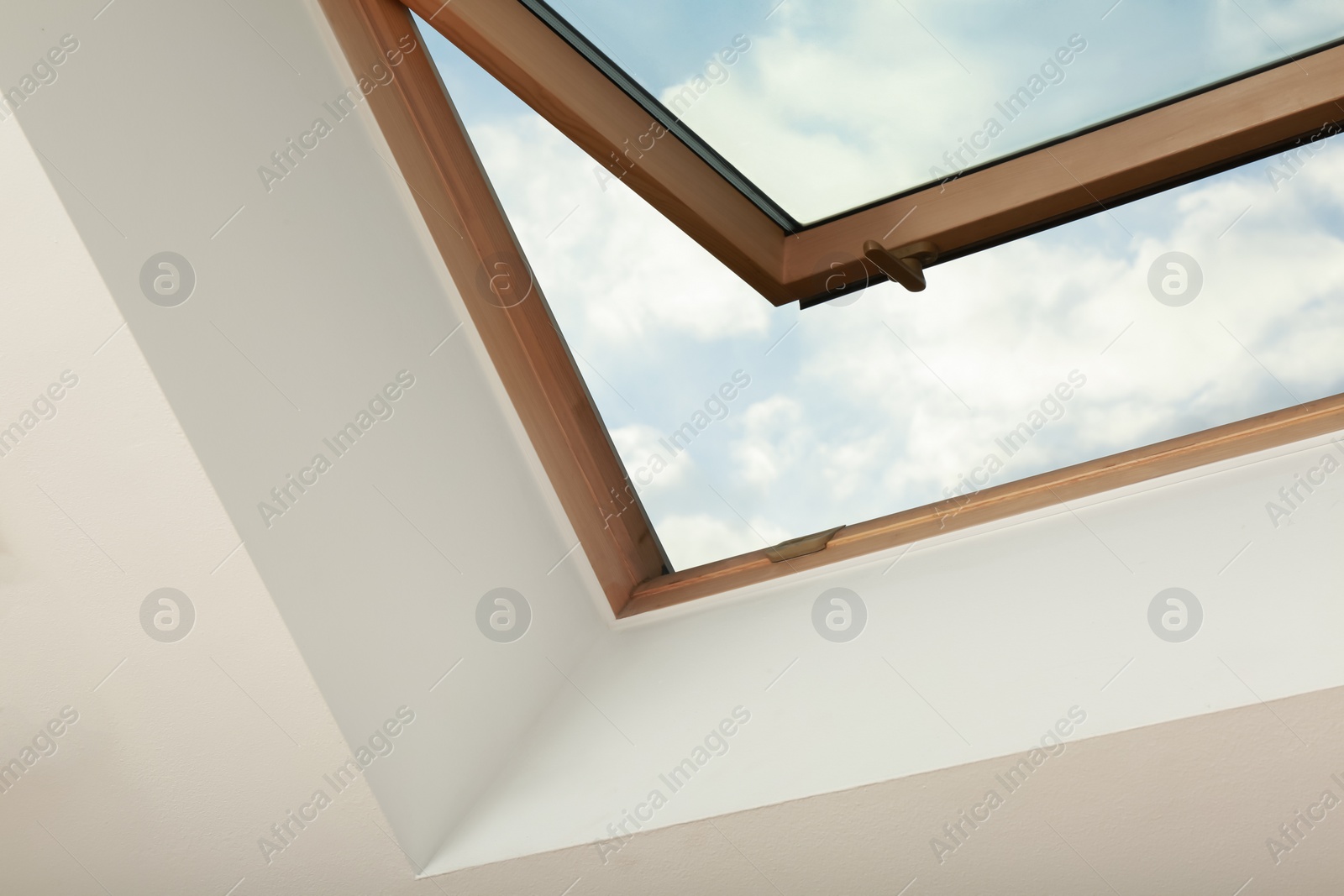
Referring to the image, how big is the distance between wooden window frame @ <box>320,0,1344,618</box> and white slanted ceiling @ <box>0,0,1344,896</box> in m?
0.06

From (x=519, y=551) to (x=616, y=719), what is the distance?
1.12 feet

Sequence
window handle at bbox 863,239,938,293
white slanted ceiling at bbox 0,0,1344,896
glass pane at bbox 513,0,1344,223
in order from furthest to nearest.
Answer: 1. window handle at bbox 863,239,938,293
2. glass pane at bbox 513,0,1344,223
3. white slanted ceiling at bbox 0,0,1344,896

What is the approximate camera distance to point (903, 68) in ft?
5.33

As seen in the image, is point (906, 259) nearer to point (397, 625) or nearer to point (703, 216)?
point (703, 216)

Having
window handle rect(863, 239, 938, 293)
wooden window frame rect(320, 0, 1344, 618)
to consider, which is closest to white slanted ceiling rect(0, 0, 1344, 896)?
wooden window frame rect(320, 0, 1344, 618)

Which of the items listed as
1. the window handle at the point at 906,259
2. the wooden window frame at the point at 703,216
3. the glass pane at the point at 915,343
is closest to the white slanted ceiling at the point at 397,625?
the wooden window frame at the point at 703,216

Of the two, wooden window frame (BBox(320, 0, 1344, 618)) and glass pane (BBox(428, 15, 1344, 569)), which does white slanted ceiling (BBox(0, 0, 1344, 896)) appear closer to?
wooden window frame (BBox(320, 0, 1344, 618))

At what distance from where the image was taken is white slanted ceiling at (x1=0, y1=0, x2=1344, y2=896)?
1178 mm

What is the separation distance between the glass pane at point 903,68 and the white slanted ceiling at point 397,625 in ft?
1.81

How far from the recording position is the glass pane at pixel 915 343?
1566 millimetres

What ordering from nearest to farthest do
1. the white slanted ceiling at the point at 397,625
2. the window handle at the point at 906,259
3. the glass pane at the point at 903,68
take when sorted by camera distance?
the white slanted ceiling at the point at 397,625
the glass pane at the point at 903,68
the window handle at the point at 906,259

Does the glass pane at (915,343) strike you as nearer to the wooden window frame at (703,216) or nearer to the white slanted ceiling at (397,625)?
the wooden window frame at (703,216)

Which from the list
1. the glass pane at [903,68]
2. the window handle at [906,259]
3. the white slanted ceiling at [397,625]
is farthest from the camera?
the window handle at [906,259]

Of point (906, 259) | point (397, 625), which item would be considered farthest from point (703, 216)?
point (397, 625)
